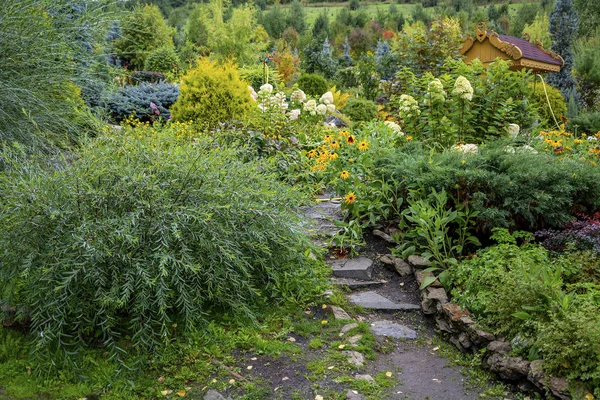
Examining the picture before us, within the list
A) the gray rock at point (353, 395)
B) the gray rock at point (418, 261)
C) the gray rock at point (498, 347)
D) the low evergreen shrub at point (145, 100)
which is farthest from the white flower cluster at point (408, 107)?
the low evergreen shrub at point (145, 100)

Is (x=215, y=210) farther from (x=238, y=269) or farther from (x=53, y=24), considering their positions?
(x=53, y=24)

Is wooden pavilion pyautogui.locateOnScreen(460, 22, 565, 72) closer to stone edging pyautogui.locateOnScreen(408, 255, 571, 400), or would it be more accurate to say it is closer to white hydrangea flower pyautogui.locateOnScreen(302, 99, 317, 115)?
white hydrangea flower pyautogui.locateOnScreen(302, 99, 317, 115)

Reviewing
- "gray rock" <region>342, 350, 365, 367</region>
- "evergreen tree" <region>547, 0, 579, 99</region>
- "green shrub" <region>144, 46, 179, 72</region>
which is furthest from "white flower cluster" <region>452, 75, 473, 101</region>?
"green shrub" <region>144, 46, 179, 72</region>

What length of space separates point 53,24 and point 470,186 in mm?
3681

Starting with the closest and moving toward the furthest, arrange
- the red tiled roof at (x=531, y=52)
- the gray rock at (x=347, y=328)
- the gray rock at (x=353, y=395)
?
the gray rock at (x=353, y=395) → the gray rock at (x=347, y=328) → the red tiled roof at (x=531, y=52)

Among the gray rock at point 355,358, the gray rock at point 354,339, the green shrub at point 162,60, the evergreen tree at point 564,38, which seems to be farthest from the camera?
the green shrub at point 162,60

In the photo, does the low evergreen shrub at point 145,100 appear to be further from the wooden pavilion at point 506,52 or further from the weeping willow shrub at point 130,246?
the weeping willow shrub at point 130,246

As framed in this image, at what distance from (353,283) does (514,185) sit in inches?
53.4

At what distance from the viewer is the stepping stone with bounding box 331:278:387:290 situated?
148 inches

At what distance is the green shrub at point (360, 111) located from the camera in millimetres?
10594

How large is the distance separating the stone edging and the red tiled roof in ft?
23.1

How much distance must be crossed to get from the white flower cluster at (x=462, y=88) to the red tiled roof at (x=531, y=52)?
471 centimetres

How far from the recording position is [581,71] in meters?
13.7

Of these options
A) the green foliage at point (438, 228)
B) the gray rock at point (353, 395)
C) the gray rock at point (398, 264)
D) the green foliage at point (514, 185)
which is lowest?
the gray rock at point (398, 264)
